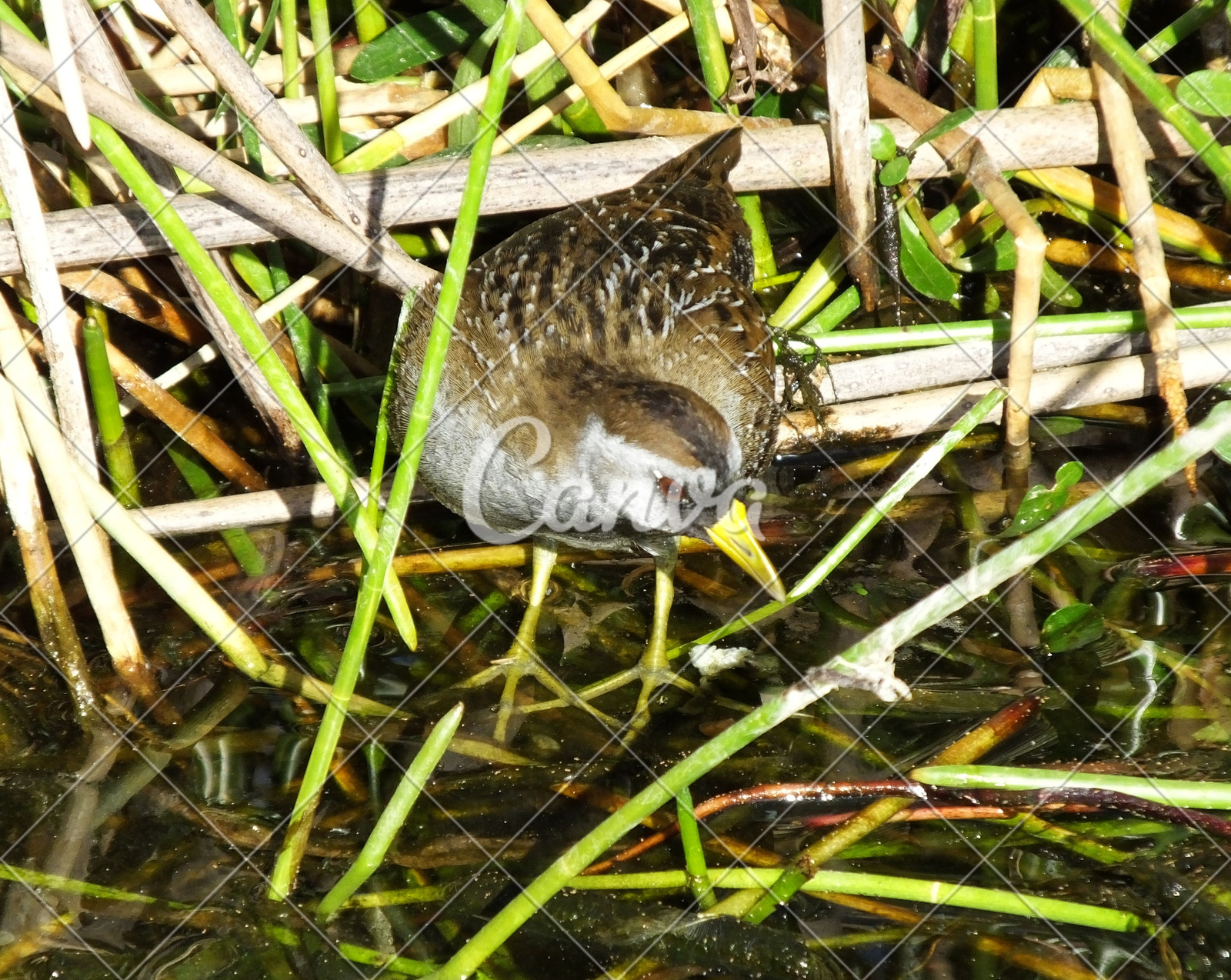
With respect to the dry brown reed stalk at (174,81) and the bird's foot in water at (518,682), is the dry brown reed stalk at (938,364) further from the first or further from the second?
the dry brown reed stalk at (174,81)

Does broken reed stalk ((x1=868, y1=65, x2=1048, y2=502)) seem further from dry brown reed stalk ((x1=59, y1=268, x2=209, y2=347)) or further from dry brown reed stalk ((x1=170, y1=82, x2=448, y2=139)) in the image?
dry brown reed stalk ((x1=59, y1=268, x2=209, y2=347))

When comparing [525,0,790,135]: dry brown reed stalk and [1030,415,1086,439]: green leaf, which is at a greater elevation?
[525,0,790,135]: dry brown reed stalk

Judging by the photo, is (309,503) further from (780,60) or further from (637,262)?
(780,60)

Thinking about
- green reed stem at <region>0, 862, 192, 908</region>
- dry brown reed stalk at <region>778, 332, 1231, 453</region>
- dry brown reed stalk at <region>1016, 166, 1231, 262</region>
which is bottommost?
green reed stem at <region>0, 862, 192, 908</region>

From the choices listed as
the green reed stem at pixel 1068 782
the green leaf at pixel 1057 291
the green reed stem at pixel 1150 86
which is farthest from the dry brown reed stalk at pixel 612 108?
the green reed stem at pixel 1068 782

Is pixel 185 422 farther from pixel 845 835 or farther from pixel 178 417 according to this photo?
pixel 845 835

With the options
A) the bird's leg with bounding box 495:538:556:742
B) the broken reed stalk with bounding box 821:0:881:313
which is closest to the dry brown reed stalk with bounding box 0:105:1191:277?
the broken reed stalk with bounding box 821:0:881:313
